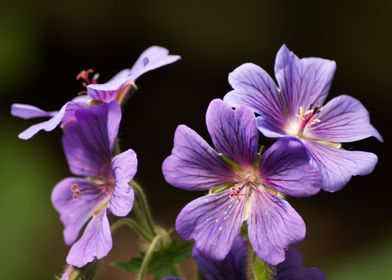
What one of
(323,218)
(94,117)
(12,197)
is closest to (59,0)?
(12,197)

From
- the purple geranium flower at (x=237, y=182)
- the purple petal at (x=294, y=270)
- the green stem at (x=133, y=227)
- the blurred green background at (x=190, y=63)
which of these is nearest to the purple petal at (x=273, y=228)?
the purple geranium flower at (x=237, y=182)

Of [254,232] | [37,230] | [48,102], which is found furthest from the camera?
[48,102]

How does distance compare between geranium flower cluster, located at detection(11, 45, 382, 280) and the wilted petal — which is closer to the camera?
geranium flower cluster, located at detection(11, 45, 382, 280)

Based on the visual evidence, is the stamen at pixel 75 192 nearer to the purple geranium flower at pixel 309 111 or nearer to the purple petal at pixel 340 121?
the purple geranium flower at pixel 309 111

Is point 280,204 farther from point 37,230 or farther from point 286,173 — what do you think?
point 37,230

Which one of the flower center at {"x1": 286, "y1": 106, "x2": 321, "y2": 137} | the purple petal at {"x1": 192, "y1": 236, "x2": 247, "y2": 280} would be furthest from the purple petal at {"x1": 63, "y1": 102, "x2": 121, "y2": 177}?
the flower center at {"x1": 286, "y1": 106, "x2": 321, "y2": 137}

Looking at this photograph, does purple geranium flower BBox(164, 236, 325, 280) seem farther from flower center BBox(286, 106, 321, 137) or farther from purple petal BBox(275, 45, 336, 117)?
purple petal BBox(275, 45, 336, 117)

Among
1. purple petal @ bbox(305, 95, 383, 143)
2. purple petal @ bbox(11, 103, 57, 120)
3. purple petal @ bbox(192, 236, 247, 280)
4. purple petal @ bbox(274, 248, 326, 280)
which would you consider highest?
purple petal @ bbox(11, 103, 57, 120)

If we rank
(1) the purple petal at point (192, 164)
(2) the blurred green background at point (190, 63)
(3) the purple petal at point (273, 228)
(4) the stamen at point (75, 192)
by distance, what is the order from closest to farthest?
(3) the purple petal at point (273, 228), (1) the purple petal at point (192, 164), (4) the stamen at point (75, 192), (2) the blurred green background at point (190, 63)
